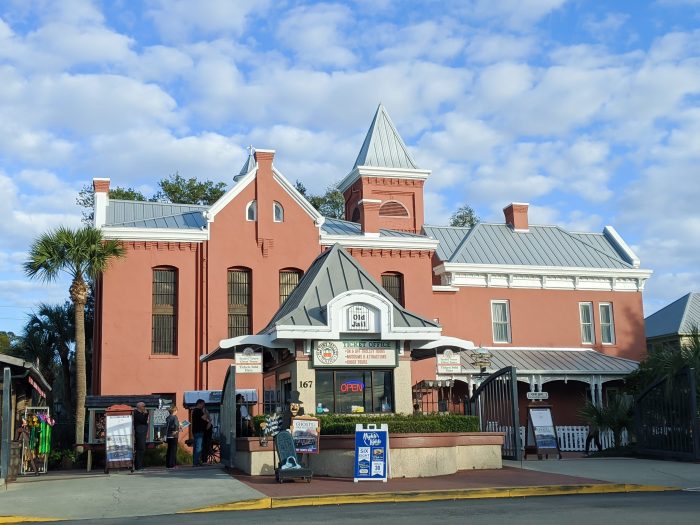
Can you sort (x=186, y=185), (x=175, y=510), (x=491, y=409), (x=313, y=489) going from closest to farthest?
1. (x=175, y=510)
2. (x=313, y=489)
3. (x=491, y=409)
4. (x=186, y=185)

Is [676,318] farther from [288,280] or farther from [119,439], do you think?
[119,439]

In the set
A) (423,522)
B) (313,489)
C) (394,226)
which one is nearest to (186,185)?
(394,226)

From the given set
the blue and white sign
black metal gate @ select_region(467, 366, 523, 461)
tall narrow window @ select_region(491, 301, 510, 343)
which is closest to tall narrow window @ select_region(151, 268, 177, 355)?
A: black metal gate @ select_region(467, 366, 523, 461)

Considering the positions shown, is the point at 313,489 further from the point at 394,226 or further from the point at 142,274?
the point at 394,226

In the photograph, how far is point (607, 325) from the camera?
37188 mm

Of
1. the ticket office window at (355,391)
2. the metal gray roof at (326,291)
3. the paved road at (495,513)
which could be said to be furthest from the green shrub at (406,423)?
the paved road at (495,513)

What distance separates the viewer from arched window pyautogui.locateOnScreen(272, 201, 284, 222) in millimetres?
32591

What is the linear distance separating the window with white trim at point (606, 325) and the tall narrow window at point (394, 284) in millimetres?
9670

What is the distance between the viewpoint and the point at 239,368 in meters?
19.0

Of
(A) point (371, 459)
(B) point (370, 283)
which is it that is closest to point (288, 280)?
(B) point (370, 283)

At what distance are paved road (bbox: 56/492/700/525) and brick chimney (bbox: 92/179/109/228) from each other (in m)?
21.3

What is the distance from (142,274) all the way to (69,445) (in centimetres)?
657

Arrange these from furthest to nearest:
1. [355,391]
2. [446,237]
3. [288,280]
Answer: [446,237]
[288,280]
[355,391]

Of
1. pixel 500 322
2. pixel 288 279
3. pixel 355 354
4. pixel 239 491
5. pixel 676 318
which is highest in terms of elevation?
pixel 288 279
